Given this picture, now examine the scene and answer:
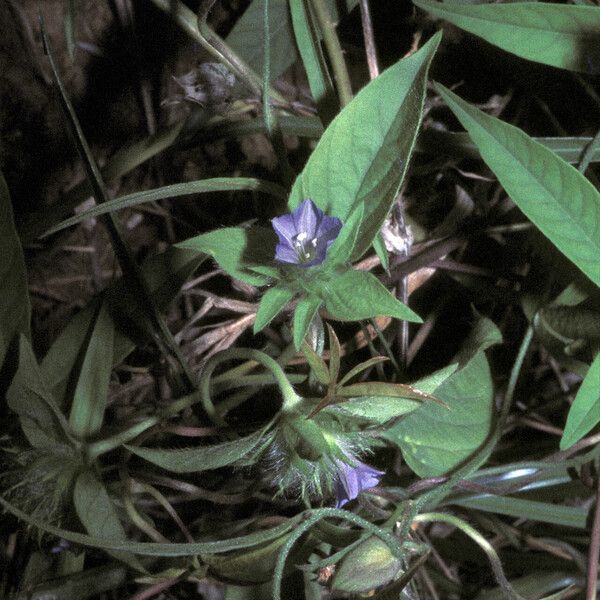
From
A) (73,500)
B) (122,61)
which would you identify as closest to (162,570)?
(73,500)

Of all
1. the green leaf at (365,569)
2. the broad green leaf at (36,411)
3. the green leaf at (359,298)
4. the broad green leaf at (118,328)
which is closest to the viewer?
the green leaf at (359,298)

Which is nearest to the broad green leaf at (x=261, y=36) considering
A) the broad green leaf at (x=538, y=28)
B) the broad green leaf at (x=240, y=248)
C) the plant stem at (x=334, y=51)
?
the plant stem at (x=334, y=51)

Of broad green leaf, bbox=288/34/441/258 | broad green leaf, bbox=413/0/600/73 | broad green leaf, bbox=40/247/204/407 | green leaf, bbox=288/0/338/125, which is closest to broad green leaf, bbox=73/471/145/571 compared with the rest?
broad green leaf, bbox=40/247/204/407

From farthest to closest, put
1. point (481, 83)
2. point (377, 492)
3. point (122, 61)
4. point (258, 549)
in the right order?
point (122, 61)
point (481, 83)
point (377, 492)
point (258, 549)

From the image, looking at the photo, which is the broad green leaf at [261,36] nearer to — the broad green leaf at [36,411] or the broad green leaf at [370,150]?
the broad green leaf at [370,150]

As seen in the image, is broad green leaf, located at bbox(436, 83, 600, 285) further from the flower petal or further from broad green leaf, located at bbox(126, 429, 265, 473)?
broad green leaf, located at bbox(126, 429, 265, 473)

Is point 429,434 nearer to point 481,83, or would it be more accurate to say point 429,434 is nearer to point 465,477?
point 465,477

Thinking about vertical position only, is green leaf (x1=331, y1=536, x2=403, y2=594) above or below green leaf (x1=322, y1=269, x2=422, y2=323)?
below
